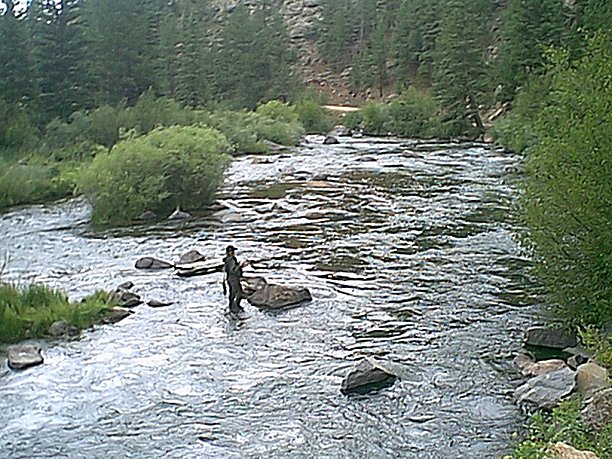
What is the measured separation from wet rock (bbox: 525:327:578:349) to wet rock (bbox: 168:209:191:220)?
13814mm

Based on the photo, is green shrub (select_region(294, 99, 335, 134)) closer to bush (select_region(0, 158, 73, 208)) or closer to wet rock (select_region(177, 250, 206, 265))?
bush (select_region(0, 158, 73, 208))

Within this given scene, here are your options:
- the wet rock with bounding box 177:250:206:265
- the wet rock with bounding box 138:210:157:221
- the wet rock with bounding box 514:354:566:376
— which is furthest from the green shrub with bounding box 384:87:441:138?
the wet rock with bounding box 514:354:566:376

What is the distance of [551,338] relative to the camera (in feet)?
40.2

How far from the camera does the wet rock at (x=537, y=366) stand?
11023 mm

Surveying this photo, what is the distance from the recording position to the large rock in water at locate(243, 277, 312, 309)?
48.9ft

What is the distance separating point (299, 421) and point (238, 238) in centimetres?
1136

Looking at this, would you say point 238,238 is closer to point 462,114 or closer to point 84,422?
point 84,422

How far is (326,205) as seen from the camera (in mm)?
25484

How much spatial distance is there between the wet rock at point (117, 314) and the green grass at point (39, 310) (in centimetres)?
11

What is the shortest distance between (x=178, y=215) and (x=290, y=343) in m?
12.2

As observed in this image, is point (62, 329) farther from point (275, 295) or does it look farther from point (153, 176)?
point (153, 176)

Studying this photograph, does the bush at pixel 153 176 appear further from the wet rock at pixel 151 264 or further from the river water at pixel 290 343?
the wet rock at pixel 151 264

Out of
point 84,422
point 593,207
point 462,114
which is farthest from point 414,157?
point 84,422

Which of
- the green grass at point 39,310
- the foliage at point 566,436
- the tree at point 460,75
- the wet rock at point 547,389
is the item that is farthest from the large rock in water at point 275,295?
the tree at point 460,75
